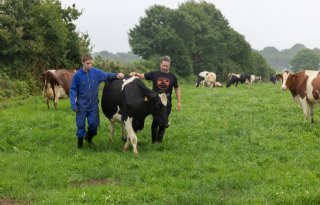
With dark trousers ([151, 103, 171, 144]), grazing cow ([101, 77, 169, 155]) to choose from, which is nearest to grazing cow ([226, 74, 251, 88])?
dark trousers ([151, 103, 171, 144])

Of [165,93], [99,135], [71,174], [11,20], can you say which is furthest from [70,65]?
[71,174]

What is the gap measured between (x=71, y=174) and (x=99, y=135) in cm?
438

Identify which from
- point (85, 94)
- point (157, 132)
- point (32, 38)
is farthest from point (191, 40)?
point (85, 94)

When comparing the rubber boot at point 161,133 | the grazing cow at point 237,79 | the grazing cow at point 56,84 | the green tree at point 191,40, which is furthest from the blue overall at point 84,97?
the green tree at point 191,40

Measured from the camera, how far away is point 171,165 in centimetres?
996

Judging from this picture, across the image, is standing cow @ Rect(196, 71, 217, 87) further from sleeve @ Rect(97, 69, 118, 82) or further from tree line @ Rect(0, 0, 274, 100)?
sleeve @ Rect(97, 69, 118, 82)

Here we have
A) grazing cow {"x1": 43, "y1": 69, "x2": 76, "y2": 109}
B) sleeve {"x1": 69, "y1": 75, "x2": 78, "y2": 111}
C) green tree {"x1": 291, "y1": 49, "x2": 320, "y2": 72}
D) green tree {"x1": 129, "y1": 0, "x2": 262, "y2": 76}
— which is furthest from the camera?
green tree {"x1": 291, "y1": 49, "x2": 320, "y2": 72}

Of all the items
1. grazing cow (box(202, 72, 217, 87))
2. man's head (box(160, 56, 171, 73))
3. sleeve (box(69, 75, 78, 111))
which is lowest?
grazing cow (box(202, 72, 217, 87))

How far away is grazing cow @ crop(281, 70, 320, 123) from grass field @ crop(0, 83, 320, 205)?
33.1 inches

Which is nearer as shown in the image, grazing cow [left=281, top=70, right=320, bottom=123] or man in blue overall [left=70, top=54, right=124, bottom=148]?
man in blue overall [left=70, top=54, right=124, bottom=148]

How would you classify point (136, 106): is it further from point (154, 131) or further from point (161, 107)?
point (154, 131)

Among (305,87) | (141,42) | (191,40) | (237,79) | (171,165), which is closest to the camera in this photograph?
(171,165)

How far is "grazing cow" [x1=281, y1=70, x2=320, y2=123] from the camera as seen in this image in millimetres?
15352

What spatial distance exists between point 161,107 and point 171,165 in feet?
6.25
